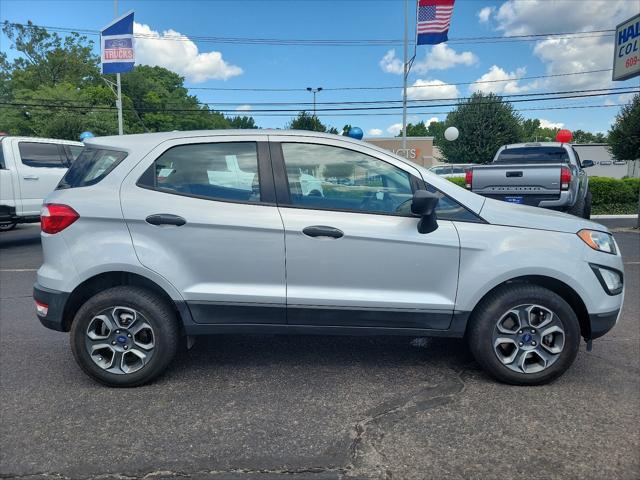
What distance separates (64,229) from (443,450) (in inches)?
110

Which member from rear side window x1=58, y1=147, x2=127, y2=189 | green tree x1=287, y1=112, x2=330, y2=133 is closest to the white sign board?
rear side window x1=58, y1=147, x2=127, y2=189

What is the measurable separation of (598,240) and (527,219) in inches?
20.9

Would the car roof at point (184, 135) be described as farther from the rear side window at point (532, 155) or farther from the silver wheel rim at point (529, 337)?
the rear side window at point (532, 155)

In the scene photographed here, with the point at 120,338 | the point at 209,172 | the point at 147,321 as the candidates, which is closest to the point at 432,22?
the point at 209,172

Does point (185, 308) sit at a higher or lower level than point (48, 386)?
higher

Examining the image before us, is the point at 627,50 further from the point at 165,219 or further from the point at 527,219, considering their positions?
the point at 165,219

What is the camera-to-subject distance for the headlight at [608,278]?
3281 millimetres

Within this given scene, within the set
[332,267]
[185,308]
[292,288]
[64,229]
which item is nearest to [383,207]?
[332,267]

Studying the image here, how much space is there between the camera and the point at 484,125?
120 ft

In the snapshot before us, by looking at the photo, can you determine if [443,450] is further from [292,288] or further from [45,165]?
[45,165]

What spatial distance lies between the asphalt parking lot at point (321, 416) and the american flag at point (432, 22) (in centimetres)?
1531

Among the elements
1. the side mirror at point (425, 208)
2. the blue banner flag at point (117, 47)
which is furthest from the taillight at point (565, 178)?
the blue banner flag at point (117, 47)

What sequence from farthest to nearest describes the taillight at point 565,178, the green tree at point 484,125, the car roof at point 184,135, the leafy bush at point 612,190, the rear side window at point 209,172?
the green tree at point 484,125
the leafy bush at point 612,190
the taillight at point 565,178
the car roof at point 184,135
the rear side window at point 209,172

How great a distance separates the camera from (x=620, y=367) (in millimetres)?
3715
